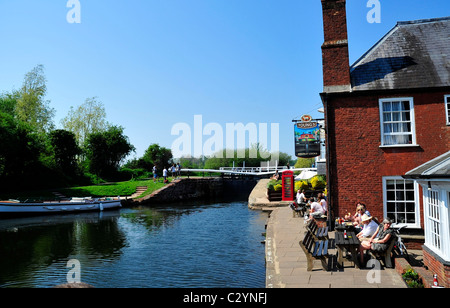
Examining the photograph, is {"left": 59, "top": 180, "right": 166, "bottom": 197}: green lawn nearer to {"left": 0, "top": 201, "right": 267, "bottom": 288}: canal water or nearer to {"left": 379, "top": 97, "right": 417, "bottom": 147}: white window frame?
{"left": 0, "top": 201, "right": 267, "bottom": 288}: canal water

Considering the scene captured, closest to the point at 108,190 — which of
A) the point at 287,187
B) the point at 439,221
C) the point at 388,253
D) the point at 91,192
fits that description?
the point at 91,192

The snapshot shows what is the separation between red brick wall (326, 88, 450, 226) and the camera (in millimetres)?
12766

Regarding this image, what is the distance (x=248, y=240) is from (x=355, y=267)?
7761 mm

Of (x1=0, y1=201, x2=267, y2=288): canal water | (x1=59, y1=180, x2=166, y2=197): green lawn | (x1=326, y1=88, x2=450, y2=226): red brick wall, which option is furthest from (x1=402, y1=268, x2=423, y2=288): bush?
(x1=59, y1=180, x2=166, y2=197): green lawn

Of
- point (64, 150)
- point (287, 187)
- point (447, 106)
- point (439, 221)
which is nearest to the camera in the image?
point (439, 221)

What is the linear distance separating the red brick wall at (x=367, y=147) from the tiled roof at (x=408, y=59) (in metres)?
0.49

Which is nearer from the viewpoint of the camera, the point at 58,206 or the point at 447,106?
the point at 447,106

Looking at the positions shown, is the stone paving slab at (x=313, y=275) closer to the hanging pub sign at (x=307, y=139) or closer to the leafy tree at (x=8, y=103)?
the hanging pub sign at (x=307, y=139)

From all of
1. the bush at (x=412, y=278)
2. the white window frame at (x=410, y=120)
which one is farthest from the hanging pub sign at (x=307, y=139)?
the bush at (x=412, y=278)

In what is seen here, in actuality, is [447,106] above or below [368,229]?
above

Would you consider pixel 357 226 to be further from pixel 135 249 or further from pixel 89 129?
pixel 89 129

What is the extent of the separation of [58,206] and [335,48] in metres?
23.7

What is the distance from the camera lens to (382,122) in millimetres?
13172

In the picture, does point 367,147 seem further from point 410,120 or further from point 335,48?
point 335,48
